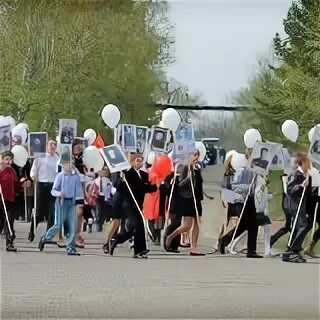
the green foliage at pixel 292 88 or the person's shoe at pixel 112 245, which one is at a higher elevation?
the green foliage at pixel 292 88

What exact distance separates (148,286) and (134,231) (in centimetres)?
49

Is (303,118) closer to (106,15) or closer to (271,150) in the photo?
(271,150)

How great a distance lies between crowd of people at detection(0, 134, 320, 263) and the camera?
25.0ft

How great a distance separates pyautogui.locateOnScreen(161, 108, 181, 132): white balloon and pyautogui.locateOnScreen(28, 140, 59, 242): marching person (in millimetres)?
905

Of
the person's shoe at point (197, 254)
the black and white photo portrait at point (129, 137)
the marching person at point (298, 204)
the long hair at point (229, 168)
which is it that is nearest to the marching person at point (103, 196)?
the black and white photo portrait at point (129, 137)

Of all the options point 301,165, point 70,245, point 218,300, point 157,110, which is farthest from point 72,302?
point 301,165

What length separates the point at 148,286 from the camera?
7.52 meters

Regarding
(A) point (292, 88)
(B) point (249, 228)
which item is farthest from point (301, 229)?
(A) point (292, 88)

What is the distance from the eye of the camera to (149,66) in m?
7.50

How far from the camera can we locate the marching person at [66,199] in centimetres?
762

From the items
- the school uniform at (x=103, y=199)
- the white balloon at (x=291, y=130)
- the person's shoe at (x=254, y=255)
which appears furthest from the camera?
the person's shoe at (x=254, y=255)

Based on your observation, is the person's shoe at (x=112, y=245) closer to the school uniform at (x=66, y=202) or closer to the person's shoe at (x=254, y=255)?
the school uniform at (x=66, y=202)

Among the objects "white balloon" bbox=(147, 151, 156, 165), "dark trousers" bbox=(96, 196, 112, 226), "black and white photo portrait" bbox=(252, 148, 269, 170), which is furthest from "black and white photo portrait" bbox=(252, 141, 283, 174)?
"dark trousers" bbox=(96, 196, 112, 226)

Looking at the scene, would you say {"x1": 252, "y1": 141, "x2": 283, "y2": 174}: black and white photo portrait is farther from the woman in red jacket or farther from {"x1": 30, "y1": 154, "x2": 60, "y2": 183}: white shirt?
the woman in red jacket
